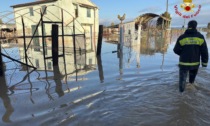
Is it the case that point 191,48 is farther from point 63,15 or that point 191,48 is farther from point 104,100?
point 63,15

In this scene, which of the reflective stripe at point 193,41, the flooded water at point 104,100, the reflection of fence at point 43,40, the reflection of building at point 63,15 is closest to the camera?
the flooded water at point 104,100

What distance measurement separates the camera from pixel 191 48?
5172 mm

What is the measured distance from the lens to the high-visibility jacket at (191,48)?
511cm

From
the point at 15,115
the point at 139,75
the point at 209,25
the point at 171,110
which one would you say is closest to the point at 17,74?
the point at 15,115

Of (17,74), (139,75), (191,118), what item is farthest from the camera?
(17,74)

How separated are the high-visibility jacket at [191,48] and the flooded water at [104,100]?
939 millimetres

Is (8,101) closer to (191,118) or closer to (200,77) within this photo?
(191,118)

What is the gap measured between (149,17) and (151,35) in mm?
3200

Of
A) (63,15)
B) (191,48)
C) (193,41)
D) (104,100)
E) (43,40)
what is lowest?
(104,100)

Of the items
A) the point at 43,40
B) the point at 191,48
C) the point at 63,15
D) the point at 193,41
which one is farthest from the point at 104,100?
the point at 63,15

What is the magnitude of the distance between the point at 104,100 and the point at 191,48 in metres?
2.72

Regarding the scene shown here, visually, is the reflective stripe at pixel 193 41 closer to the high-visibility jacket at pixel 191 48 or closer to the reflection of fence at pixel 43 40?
the high-visibility jacket at pixel 191 48

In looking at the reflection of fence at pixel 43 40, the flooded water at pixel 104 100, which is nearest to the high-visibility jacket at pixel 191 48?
the flooded water at pixel 104 100

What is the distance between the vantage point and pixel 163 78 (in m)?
7.57
